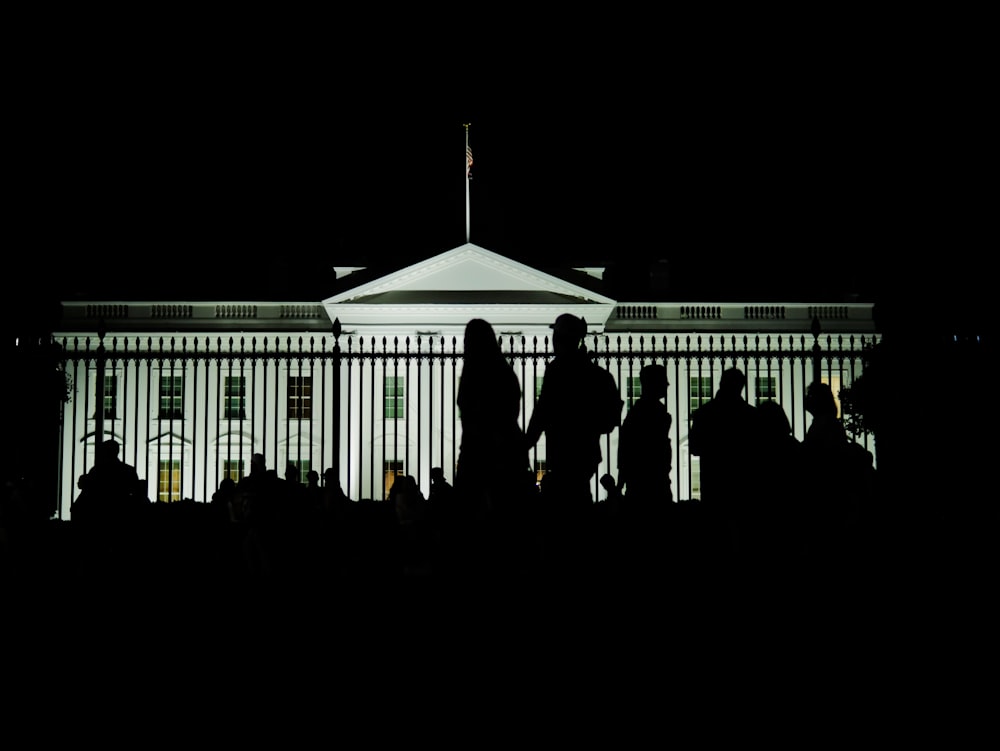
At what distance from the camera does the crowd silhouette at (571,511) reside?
5.14 metres

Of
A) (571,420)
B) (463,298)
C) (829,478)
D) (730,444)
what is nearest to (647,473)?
(730,444)

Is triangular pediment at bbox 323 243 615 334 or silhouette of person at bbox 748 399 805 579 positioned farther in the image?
triangular pediment at bbox 323 243 615 334

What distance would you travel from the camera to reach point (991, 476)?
10219 mm

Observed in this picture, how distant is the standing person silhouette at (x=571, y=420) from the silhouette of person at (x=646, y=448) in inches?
22.1

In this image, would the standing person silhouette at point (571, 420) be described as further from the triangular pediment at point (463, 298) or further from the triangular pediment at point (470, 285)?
the triangular pediment at point (470, 285)


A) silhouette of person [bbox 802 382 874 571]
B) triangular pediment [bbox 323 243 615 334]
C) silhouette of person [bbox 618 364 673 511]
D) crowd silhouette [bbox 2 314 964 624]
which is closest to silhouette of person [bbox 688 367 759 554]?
crowd silhouette [bbox 2 314 964 624]

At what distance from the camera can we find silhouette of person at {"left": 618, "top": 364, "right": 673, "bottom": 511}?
5.89m

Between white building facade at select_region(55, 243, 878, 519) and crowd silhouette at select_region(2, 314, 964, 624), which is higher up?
white building facade at select_region(55, 243, 878, 519)

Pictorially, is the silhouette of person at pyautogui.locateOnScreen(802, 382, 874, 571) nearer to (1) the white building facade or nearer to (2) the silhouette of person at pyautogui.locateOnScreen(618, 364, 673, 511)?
(2) the silhouette of person at pyautogui.locateOnScreen(618, 364, 673, 511)

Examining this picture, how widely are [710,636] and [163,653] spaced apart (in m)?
2.67

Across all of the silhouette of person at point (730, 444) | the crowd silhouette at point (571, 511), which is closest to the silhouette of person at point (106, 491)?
the crowd silhouette at point (571, 511)

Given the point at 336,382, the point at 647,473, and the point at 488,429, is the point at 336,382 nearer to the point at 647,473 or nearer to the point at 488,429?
the point at 647,473

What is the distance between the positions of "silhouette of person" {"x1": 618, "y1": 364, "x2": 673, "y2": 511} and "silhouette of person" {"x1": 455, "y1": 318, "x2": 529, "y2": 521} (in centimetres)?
111

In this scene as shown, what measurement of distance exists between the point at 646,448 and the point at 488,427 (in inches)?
55.9
